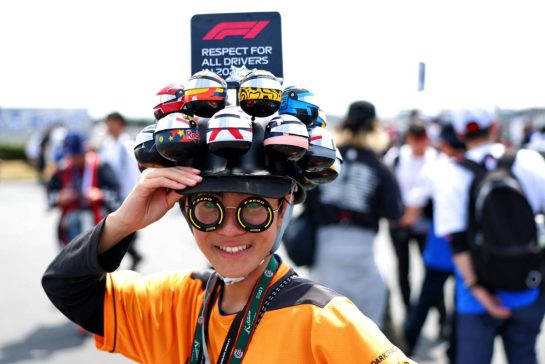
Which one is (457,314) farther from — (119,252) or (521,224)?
(119,252)

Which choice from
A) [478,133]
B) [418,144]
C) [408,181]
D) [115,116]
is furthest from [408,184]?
[115,116]

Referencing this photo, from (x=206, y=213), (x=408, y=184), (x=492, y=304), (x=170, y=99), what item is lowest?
(x=492, y=304)

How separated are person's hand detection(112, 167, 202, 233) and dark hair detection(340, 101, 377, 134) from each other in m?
2.14

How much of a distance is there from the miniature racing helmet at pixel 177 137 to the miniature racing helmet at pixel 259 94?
171mm

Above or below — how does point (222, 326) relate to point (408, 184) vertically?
above

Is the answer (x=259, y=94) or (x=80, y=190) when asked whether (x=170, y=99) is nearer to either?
(x=259, y=94)

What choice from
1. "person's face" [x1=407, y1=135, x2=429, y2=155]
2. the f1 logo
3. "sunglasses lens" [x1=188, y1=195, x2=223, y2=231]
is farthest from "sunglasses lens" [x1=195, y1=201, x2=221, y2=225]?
"person's face" [x1=407, y1=135, x2=429, y2=155]

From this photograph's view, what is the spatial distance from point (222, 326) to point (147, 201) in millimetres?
450

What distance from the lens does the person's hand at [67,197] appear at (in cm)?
525

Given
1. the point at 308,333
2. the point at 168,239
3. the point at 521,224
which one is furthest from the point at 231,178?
the point at 168,239

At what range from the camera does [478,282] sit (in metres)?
2.88

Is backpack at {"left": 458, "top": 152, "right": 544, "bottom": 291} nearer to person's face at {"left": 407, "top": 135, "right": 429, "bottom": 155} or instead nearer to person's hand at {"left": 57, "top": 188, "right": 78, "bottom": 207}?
person's face at {"left": 407, "top": 135, "right": 429, "bottom": 155}

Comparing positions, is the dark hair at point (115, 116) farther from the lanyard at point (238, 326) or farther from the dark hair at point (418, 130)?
the lanyard at point (238, 326)

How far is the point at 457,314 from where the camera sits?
3.06 metres
